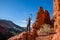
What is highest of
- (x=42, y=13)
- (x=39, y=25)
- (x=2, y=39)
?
(x=42, y=13)

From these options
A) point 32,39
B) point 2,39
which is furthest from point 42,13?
point 32,39

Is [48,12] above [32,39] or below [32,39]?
above

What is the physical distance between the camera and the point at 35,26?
69.1 m

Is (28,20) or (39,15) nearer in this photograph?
(28,20)

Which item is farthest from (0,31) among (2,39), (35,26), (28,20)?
(28,20)

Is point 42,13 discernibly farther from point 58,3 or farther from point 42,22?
point 58,3

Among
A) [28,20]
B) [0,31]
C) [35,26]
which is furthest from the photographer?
[35,26]

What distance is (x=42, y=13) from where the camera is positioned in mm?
72188

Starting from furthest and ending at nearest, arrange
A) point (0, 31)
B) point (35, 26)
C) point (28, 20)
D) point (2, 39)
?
point (35, 26) < point (0, 31) < point (2, 39) < point (28, 20)

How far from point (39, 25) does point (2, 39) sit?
21.4 metres

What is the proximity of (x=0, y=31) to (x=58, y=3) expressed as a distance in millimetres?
22499

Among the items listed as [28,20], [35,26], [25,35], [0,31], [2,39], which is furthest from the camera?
[35,26]

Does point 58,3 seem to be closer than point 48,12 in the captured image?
Yes

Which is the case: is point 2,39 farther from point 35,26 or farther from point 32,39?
point 35,26
